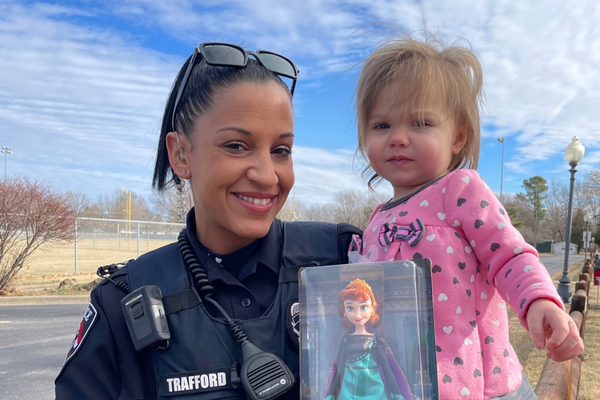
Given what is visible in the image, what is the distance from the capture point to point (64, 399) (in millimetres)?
1437

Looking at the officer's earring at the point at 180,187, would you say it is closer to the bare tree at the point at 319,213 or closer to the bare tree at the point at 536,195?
the bare tree at the point at 319,213

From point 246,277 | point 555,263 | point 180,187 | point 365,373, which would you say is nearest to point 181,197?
point 180,187

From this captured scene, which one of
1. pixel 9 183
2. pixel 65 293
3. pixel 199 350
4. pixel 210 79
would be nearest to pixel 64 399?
pixel 199 350

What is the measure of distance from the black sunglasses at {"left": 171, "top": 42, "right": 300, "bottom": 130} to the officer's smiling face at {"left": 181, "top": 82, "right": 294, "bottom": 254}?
5.7 inches

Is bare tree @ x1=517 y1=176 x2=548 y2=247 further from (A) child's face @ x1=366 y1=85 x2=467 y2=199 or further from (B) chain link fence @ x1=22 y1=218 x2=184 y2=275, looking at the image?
(A) child's face @ x1=366 y1=85 x2=467 y2=199

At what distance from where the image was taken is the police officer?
1.46 metres

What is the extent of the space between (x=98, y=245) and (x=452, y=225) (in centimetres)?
2610

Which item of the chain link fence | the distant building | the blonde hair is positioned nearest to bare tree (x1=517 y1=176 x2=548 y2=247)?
the distant building

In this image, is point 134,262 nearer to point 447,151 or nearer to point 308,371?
point 308,371

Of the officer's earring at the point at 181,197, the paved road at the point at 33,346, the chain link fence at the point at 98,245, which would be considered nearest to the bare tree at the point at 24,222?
the chain link fence at the point at 98,245

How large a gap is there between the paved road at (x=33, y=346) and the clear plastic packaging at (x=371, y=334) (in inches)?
211

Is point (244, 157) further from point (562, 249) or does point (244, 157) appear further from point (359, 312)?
point (562, 249)

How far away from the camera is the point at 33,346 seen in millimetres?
7480

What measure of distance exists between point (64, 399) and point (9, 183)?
607 inches
